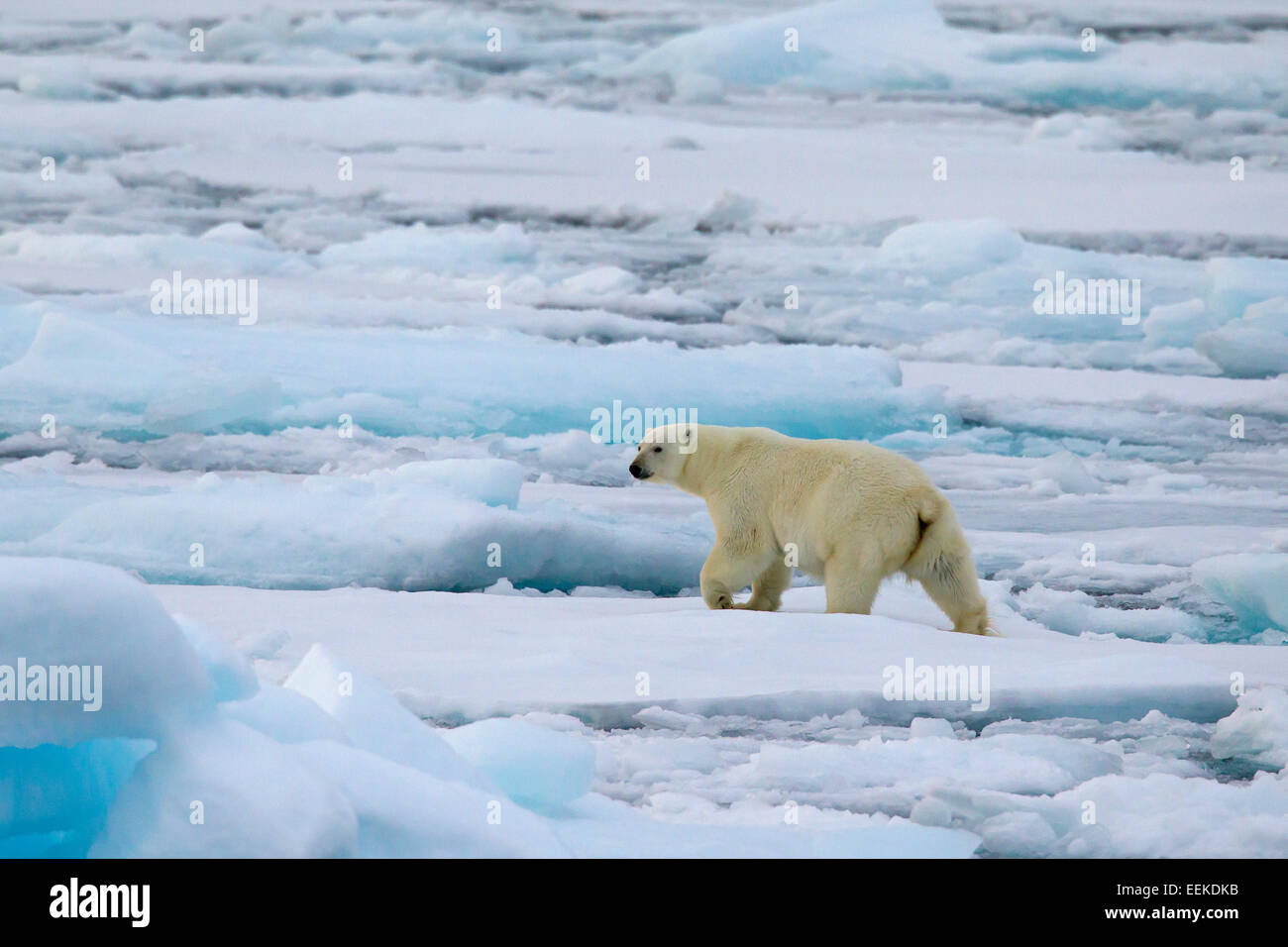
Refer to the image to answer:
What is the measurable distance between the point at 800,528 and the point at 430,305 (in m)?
5.64

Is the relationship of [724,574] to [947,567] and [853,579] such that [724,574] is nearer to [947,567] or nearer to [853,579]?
[853,579]

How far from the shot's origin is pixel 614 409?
23.3 feet

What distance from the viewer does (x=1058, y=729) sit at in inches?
120

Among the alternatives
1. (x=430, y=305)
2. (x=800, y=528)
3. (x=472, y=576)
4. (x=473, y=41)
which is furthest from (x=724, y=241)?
(x=800, y=528)

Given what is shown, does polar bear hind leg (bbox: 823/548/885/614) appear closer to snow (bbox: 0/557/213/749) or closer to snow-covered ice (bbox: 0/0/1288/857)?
snow-covered ice (bbox: 0/0/1288/857)

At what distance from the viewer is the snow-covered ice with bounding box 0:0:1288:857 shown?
2.38 m

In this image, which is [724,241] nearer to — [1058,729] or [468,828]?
[1058,729]

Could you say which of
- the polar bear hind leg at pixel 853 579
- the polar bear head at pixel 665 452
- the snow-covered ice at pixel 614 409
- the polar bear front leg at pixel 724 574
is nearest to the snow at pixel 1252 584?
the snow-covered ice at pixel 614 409

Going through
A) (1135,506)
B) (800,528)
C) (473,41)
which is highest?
(473,41)

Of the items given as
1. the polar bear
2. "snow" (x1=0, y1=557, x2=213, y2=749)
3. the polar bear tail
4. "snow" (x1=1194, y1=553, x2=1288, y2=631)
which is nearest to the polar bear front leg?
the polar bear

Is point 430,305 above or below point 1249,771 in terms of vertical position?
above

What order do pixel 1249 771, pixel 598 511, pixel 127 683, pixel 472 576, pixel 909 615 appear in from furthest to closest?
pixel 598 511, pixel 472 576, pixel 909 615, pixel 1249 771, pixel 127 683

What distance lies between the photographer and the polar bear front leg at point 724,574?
4.00 meters

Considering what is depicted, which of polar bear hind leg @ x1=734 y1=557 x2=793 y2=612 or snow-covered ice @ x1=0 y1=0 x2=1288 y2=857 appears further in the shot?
polar bear hind leg @ x1=734 y1=557 x2=793 y2=612
